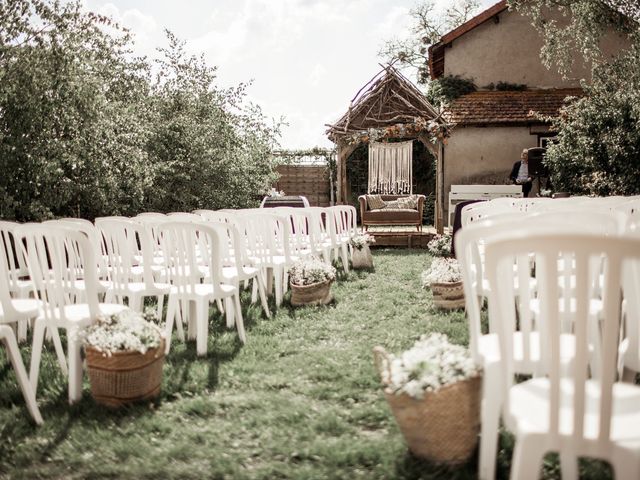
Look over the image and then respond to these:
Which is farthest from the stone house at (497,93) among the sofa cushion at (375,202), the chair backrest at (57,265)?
the chair backrest at (57,265)

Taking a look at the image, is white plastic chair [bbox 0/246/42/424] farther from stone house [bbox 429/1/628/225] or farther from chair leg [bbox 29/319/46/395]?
stone house [bbox 429/1/628/225]

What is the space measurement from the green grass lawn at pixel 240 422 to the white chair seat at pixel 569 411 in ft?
2.00

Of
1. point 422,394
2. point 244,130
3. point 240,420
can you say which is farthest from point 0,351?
point 244,130

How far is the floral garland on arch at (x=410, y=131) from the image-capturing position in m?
12.8

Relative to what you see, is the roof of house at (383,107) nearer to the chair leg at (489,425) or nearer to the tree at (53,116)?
the tree at (53,116)

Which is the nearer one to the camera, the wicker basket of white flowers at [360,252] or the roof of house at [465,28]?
the wicker basket of white flowers at [360,252]

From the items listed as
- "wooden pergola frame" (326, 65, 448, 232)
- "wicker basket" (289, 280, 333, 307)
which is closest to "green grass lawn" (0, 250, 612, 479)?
"wicker basket" (289, 280, 333, 307)

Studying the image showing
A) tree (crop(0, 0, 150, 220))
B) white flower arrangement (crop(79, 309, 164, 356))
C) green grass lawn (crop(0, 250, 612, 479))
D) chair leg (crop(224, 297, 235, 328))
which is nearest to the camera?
green grass lawn (crop(0, 250, 612, 479))

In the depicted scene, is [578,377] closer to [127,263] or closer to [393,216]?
[127,263]

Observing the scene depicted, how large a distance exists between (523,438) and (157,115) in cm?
996

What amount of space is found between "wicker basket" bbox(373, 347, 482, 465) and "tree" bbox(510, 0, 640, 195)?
9.06 m

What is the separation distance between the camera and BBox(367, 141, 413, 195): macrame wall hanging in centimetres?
1422

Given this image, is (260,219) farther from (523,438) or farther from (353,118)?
(353,118)

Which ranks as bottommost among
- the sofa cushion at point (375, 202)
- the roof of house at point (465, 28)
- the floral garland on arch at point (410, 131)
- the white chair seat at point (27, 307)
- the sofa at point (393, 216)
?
the white chair seat at point (27, 307)
